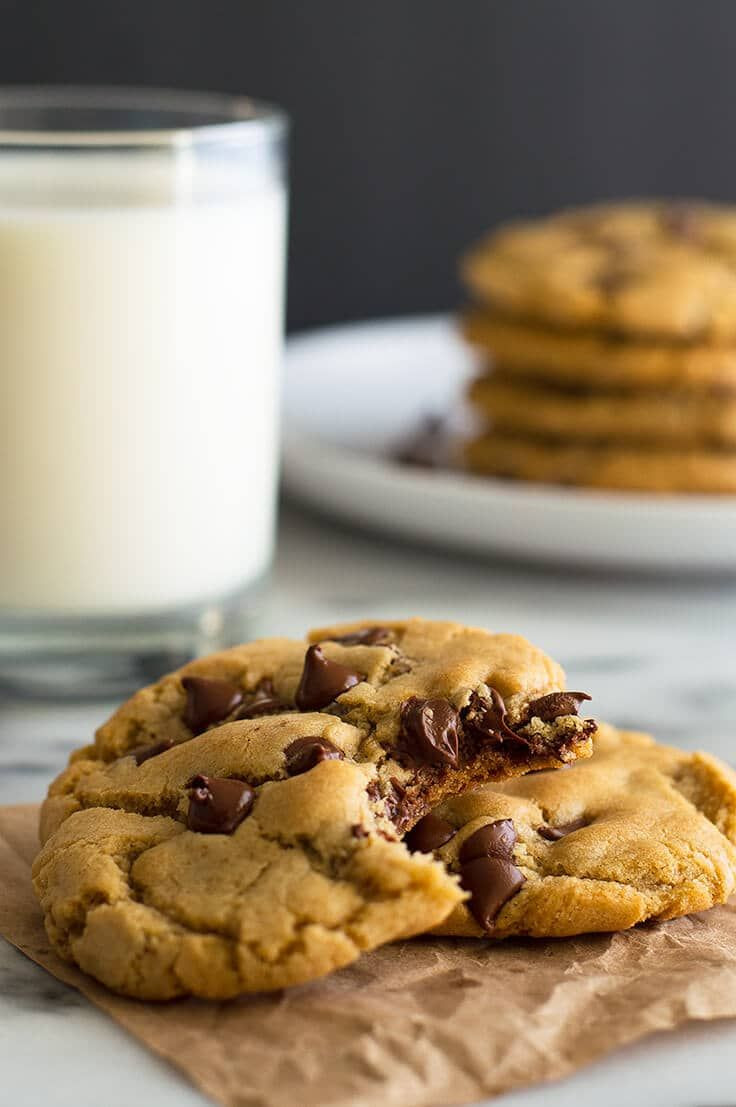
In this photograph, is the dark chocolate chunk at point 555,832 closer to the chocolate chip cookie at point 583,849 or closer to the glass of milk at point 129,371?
the chocolate chip cookie at point 583,849

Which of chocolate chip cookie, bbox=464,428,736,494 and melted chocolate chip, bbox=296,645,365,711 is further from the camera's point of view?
chocolate chip cookie, bbox=464,428,736,494

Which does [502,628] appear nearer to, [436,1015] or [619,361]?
[619,361]

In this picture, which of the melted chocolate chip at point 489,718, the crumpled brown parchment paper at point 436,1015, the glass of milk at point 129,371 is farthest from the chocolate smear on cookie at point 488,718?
the glass of milk at point 129,371

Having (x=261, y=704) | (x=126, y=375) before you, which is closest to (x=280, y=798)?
(x=261, y=704)

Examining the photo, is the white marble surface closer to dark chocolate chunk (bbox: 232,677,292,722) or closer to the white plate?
the white plate

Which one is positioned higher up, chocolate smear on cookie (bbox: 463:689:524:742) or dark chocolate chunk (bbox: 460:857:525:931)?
chocolate smear on cookie (bbox: 463:689:524:742)

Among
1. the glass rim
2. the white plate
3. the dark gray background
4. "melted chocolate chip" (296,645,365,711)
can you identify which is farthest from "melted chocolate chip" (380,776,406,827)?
the dark gray background

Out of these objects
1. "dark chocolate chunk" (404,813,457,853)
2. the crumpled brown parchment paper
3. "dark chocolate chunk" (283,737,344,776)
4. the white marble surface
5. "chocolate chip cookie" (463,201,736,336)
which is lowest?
the white marble surface

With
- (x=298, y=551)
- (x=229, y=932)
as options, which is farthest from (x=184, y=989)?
(x=298, y=551)
